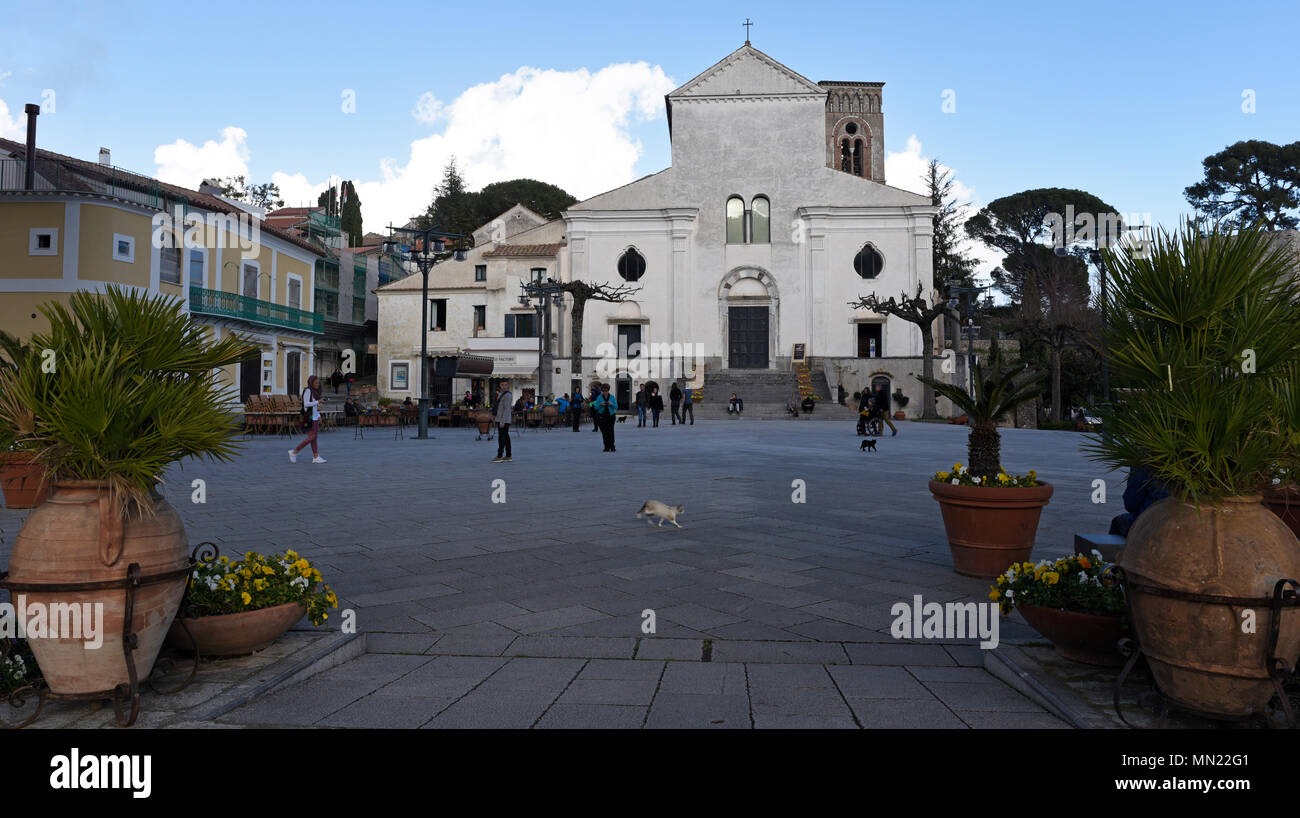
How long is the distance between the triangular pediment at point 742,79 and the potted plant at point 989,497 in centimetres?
4107

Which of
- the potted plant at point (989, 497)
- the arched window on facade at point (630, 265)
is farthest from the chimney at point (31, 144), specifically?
the potted plant at point (989, 497)

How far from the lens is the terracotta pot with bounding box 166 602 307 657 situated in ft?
Answer: 11.4

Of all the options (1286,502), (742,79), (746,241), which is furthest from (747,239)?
(1286,502)

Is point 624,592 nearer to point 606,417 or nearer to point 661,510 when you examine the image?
point 661,510

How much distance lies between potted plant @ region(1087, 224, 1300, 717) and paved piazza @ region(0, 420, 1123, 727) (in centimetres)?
58

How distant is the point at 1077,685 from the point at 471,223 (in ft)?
218

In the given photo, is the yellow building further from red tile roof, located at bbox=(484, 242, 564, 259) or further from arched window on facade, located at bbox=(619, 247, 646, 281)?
arched window on facade, located at bbox=(619, 247, 646, 281)

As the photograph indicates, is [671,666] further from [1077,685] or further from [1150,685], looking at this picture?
[1150,685]

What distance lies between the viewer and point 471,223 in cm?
6538

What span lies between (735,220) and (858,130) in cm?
2291

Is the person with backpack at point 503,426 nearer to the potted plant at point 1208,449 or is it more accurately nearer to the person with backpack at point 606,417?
the person with backpack at point 606,417

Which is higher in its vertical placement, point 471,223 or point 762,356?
point 471,223

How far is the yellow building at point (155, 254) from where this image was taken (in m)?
23.1
